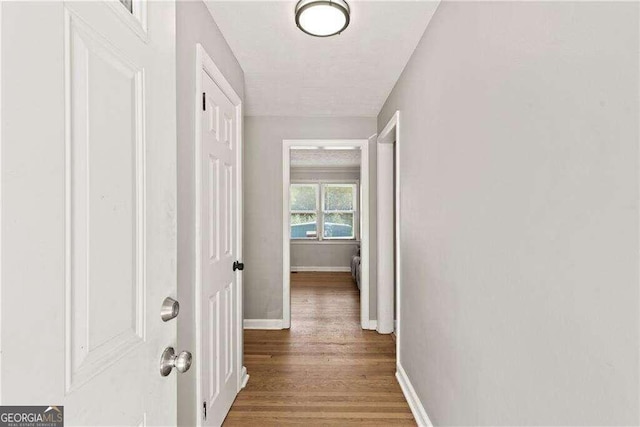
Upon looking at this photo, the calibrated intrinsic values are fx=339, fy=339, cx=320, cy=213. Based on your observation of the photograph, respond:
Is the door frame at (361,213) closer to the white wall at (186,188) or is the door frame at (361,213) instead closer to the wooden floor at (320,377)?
the wooden floor at (320,377)

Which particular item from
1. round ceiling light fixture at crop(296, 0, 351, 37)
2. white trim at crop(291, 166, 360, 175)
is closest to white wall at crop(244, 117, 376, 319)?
round ceiling light fixture at crop(296, 0, 351, 37)

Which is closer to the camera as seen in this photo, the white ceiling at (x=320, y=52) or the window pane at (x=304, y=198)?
the white ceiling at (x=320, y=52)

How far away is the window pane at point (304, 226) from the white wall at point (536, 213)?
6037 mm

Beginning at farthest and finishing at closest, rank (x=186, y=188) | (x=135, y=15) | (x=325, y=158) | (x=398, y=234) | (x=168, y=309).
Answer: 1. (x=325, y=158)
2. (x=398, y=234)
3. (x=186, y=188)
4. (x=168, y=309)
5. (x=135, y=15)

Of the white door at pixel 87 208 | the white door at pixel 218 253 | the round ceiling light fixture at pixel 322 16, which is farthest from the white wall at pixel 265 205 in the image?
the white door at pixel 87 208

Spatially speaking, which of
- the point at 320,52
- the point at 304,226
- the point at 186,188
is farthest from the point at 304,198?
the point at 186,188

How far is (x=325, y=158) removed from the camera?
6.56 m

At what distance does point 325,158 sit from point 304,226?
75.3 inches

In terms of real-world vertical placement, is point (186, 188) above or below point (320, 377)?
above

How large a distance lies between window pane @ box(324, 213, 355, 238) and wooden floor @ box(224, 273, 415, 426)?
3657 mm

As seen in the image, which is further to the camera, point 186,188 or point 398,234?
point 398,234

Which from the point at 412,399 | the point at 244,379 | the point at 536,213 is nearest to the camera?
the point at 536,213

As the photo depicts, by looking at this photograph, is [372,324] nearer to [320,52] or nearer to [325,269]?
[320,52]

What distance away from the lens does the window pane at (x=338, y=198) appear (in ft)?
25.4
